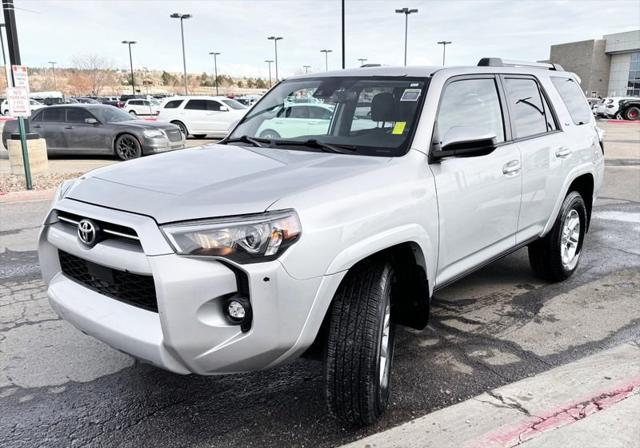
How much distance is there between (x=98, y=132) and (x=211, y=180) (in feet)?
41.4

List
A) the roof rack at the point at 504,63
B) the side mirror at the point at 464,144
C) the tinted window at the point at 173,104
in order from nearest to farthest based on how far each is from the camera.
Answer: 1. the side mirror at the point at 464,144
2. the roof rack at the point at 504,63
3. the tinted window at the point at 173,104

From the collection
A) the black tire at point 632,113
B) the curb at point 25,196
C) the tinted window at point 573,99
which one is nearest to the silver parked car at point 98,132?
the curb at point 25,196

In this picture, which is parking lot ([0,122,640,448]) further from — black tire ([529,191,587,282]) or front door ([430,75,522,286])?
front door ([430,75,522,286])

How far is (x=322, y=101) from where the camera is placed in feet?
13.1

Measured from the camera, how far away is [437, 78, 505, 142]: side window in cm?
353

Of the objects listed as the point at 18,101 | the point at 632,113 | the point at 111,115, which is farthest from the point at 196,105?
the point at 632,113

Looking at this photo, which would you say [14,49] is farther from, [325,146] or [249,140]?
[325,146]

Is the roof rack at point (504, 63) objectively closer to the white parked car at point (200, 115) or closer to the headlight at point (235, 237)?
the headlight at point (235, 237)

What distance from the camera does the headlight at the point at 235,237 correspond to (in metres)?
2.27

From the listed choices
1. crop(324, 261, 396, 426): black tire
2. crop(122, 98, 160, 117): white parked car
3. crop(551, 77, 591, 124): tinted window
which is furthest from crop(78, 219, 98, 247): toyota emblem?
crop(122, 98, 160, 117): white parked car

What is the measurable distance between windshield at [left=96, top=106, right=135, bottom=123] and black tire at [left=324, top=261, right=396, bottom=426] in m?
13.2

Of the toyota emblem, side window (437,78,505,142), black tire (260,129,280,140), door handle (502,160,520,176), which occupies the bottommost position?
the toyota emblem

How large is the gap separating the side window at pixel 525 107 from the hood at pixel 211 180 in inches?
62.8

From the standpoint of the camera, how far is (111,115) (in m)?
14.6
